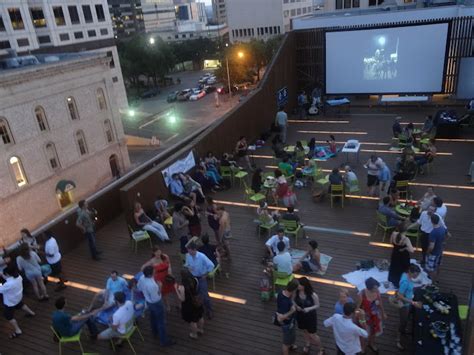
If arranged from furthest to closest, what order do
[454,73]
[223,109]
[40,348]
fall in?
[223,109] → [454,73] → [40,348]

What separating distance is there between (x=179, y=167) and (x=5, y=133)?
15552 millimetres

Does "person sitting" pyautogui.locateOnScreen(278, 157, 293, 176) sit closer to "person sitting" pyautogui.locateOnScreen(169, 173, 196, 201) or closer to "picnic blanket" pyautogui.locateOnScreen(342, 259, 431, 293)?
"person sitting" pyautogui.locateOnScreen(169, 173, 196, 201)

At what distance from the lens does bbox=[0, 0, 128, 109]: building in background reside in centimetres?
4453

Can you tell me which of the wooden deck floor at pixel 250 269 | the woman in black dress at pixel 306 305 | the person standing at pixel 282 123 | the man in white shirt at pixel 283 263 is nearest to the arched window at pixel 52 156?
the person standing at pixel 282 123

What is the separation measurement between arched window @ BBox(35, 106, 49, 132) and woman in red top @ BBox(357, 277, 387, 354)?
2451 centimetres

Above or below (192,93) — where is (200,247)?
above

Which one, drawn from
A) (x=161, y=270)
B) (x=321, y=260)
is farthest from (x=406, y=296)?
(x=161, y=270)

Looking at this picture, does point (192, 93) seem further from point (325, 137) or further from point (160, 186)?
point (160, 186)

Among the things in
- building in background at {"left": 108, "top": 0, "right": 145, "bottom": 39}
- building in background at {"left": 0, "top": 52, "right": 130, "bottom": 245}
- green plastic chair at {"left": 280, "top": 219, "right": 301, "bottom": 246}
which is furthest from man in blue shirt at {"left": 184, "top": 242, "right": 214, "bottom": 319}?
building in background at {"left": 108, "top": 0, "right": 145, "bottom": 39}

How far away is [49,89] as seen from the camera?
994 inches

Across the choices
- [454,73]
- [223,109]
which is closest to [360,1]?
[223,109]

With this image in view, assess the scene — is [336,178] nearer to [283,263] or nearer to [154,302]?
[283,263]

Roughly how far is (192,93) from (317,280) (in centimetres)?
6232

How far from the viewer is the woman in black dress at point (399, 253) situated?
6.98 metres
